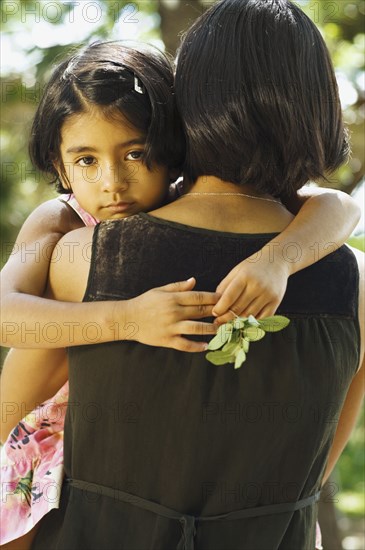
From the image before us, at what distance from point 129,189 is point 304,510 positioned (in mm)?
839

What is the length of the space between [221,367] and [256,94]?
21.5 inches

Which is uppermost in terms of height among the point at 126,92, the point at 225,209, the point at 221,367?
the point at 126,92

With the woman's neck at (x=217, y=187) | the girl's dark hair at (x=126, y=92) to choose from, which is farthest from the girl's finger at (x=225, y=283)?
the girl's dark hair at (x=126, y=92)

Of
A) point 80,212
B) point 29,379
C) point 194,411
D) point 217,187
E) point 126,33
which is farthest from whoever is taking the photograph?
point 126,33

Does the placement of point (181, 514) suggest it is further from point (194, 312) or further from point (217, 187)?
point (217, 187)

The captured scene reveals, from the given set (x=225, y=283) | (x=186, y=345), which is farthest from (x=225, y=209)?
(x=186, y=345)

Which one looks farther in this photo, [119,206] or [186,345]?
[119,206]

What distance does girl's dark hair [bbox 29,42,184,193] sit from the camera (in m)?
2.00

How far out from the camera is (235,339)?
1.64 metres

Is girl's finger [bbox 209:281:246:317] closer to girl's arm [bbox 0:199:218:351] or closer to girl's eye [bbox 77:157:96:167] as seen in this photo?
girl's arm [bbox 0:199:218:351]

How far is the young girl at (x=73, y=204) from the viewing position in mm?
1862

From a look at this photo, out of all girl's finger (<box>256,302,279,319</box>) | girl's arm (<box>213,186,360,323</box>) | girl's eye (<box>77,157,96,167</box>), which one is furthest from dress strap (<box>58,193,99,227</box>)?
girl's finger (<box>256,302,279,319</box>)

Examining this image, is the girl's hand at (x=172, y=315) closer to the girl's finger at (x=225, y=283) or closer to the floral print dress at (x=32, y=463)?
the girl's finger at (x=225, y=283)

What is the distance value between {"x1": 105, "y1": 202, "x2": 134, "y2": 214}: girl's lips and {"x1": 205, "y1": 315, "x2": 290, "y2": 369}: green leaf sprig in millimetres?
564
